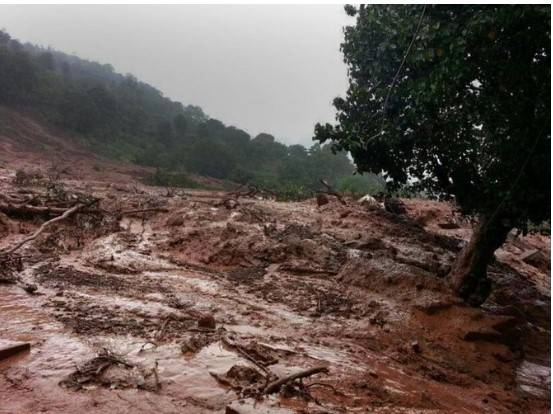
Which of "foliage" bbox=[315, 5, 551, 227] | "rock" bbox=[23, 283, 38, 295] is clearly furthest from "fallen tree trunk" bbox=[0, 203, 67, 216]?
"foliage" bbox=[315, 5, 551, 227]

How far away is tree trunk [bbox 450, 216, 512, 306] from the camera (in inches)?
278

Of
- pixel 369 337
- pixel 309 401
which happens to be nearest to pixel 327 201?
pixel 369 337

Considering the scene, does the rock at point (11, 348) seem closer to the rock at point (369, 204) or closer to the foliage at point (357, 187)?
the foliage at point (357, 187)

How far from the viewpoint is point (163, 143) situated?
45719 millimetres

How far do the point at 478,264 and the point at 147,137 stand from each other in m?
43.5

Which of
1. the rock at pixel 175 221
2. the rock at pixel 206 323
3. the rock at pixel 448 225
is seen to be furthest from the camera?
the rock at pixel 448 225

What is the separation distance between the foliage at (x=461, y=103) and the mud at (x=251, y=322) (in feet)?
6.11

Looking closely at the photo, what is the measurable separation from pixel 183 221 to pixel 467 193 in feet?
20.8

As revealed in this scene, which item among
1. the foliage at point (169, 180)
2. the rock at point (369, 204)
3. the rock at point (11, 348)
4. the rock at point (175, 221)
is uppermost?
the rock at point (369, 204)

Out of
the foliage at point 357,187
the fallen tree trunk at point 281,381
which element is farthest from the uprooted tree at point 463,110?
the fallen tree trunk at point 281,381

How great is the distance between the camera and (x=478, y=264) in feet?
23.2

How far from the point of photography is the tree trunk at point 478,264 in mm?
7054

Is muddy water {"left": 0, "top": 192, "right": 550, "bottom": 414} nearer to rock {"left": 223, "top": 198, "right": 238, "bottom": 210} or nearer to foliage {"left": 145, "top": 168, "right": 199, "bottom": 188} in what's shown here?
rock {"left": 223, "top": 198, "right": 238, "bottom": 210}

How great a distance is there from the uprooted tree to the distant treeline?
21.3m
